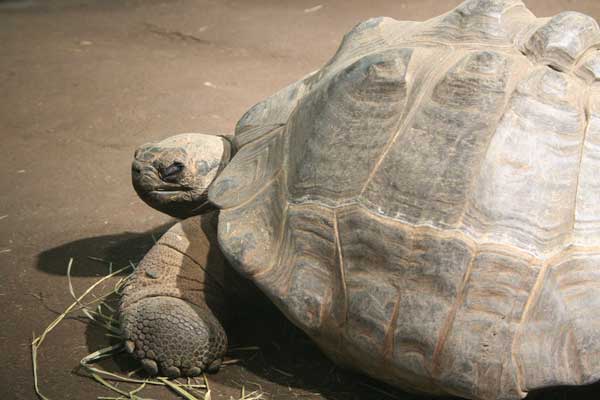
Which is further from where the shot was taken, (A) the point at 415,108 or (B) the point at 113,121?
(B) the point at 113,121

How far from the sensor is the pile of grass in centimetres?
289

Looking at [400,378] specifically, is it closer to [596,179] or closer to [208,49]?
[596,179]

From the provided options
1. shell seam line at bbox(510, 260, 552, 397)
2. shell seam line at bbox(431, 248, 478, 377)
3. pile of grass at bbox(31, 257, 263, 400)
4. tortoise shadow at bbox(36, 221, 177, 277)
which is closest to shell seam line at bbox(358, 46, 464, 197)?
shell seam line at bbox(431, 248, 478, 377)

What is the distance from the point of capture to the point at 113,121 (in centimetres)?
591

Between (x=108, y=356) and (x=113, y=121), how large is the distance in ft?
10.3

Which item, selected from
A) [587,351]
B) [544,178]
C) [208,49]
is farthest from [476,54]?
[208,49]

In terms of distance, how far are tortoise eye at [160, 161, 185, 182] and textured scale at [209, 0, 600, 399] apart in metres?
0.67

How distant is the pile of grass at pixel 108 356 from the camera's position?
2.89 metres

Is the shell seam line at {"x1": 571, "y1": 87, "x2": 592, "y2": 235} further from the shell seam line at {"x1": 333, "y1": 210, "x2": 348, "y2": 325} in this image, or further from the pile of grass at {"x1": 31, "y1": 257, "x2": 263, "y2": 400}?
the pile of grass at {"x1": 31, "y1": 257, "x2": 263, "y2": 400}

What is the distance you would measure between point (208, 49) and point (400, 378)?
19.2 feet

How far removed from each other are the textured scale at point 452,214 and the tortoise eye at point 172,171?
67 centimetres

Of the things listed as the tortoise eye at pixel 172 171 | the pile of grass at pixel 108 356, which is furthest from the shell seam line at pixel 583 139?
the tortoise eye at pixel 172 171

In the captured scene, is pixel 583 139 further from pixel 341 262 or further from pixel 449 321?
pixel 341 262

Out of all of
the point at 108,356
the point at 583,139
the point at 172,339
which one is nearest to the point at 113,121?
the point at 108,356
